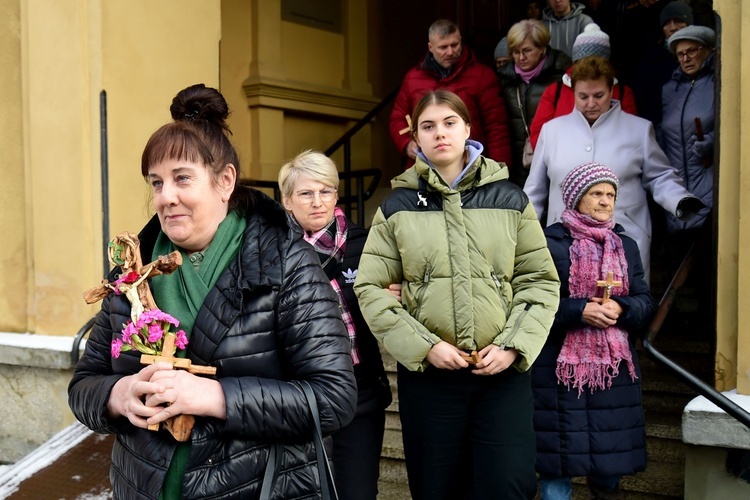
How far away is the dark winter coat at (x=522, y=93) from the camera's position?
5621mm

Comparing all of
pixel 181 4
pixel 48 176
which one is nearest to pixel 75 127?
pixel 48 176

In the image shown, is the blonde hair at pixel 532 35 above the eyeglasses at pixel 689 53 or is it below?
above

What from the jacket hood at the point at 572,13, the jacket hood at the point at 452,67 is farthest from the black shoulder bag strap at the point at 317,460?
the jacket hood at the point at 572,13

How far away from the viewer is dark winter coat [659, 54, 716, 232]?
484 cm

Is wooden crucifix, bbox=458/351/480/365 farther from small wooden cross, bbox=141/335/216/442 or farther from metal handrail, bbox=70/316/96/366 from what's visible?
metal handrail, bbox=70/316/96/366

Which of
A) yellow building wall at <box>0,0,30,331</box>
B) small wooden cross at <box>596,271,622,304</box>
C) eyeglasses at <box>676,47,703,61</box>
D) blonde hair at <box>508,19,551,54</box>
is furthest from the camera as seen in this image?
yellow building wall at <box>0,0,30,331</box>

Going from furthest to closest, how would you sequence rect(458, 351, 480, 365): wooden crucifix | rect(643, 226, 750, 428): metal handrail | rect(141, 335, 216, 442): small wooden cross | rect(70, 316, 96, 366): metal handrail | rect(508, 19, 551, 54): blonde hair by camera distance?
1. rect(508, 19, 551, 54): blonde hair
2. rect(70, 316, 96, 366): metal handrail
3. rect(643, 226, 750, 428): metal handrail
4. rect(458, 351, 480, 365): wooden crucifix
5. rect(141, 335, 216, 442): small wooden cross

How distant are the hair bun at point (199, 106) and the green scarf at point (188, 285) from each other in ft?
0.87

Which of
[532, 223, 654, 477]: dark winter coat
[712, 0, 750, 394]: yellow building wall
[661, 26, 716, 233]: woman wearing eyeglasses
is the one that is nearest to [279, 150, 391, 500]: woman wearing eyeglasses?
[532, 223, 654, 477]: dark winter coat

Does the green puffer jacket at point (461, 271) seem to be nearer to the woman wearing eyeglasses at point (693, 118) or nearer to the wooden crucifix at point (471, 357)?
the wooden crucifix at point (471, 357)

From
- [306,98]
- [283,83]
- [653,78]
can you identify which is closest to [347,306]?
[653,78]

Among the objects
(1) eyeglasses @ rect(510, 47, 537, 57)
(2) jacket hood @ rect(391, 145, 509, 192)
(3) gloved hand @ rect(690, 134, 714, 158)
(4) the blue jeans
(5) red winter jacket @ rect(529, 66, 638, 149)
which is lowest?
(4) the blue jeans

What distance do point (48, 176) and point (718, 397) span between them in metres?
4.13

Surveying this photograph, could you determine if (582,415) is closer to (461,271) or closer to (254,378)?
(461,271)
